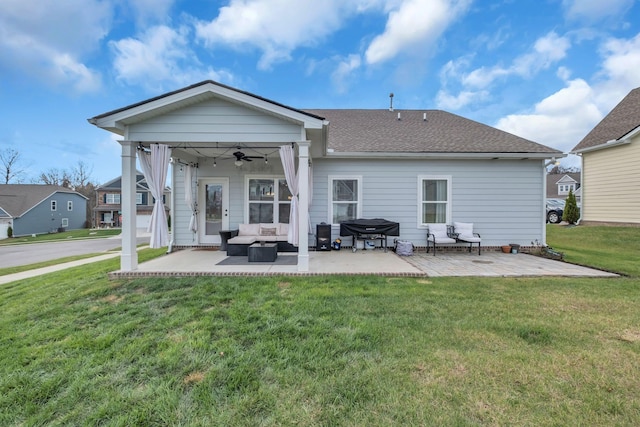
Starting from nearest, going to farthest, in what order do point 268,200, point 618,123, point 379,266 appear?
point 379,266
point 268,200
point 618,123

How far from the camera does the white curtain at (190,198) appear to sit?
7973 millimetres

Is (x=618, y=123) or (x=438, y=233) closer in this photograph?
(x=438, y=233)

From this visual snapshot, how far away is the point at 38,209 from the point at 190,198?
107 ft

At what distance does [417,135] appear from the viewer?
9.06m

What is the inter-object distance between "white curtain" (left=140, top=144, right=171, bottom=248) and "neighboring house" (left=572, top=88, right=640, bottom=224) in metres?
15.9

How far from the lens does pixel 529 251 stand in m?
8.03

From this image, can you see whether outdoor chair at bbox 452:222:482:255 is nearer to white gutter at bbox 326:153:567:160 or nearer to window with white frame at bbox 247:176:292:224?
white gutter at bbox 326:153:567:160

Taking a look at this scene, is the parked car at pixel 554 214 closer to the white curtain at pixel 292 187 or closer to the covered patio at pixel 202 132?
the covered patio at pixel 202 132

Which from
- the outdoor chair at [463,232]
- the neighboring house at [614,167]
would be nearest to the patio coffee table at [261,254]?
the outdoor chair at [463,232]

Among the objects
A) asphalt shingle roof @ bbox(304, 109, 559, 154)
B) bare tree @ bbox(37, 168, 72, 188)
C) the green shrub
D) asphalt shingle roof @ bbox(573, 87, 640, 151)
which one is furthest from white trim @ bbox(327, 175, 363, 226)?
bare tree @ bbox(37, 168, 72, 188)

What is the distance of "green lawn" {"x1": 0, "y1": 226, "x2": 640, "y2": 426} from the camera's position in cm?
183

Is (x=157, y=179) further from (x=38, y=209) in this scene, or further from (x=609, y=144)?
(x=38, y=209)

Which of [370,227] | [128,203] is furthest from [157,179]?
[370,227]

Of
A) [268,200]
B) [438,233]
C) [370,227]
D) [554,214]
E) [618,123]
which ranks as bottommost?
[438,233]
